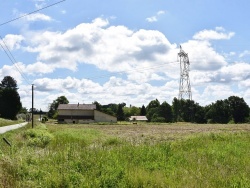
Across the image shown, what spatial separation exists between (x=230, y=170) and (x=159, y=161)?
103 inches

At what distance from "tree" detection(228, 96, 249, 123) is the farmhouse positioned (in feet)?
131

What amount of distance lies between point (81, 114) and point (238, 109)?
2084 inches

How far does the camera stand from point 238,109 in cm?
11794

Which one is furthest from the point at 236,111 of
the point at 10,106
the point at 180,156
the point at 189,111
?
the point at 180,156

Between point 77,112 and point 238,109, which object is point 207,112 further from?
point 77,112

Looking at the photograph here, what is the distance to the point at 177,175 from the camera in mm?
9898

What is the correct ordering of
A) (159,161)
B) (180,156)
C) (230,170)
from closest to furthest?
(230,170) → (159,161) → (180,156)

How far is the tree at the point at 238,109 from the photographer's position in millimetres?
117000

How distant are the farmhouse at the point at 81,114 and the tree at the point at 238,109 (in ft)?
131

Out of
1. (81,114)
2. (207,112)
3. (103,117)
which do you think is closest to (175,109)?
(207,112)

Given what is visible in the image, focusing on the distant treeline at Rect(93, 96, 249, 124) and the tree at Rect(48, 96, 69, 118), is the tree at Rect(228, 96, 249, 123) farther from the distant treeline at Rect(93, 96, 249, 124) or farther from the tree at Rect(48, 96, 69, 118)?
the tree at Rect(48, 96, 69, 118)

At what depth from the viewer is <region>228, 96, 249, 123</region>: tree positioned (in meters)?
117

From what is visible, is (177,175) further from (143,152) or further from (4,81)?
(4,81)

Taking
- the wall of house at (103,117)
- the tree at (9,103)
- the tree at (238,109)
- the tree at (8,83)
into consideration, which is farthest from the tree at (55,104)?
the tree at (238,109)
